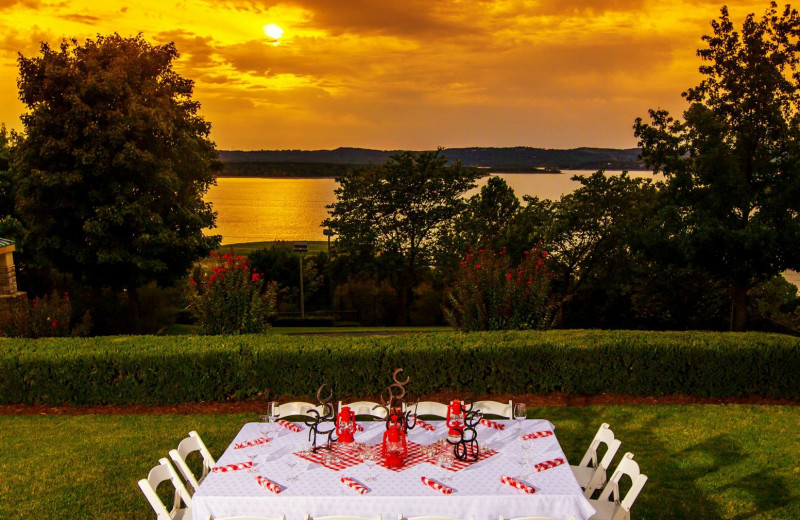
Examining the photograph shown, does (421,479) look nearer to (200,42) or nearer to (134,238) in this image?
(134,238)

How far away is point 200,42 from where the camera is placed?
26844 mm

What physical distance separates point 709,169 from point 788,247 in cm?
285

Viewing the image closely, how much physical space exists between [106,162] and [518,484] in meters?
19.6

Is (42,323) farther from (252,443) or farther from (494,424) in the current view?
(494,424)

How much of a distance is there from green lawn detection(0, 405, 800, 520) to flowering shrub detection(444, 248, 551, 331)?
261cm

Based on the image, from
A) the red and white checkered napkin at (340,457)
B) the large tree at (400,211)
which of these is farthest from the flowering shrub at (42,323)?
the large tree at (400,211)

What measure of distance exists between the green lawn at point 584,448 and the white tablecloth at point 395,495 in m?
2.00

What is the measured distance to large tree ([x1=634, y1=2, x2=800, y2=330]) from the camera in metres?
17.5

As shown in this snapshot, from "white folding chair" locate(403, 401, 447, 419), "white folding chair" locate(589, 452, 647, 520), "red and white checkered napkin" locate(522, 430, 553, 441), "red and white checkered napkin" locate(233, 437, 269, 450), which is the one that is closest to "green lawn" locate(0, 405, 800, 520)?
"white folding chair" locate(589, 452, 647, 520)

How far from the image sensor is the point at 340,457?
641 centimetres

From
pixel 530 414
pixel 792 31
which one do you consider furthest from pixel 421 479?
pixel 792 31

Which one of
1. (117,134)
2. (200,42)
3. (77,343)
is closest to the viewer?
(77,343)

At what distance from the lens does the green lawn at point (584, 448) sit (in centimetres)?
744

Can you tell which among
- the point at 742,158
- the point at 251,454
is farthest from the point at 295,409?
the point at 742,158
